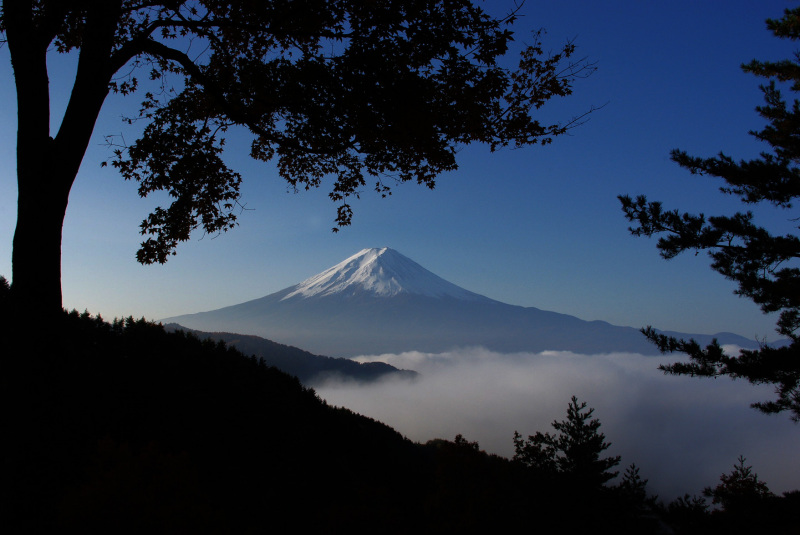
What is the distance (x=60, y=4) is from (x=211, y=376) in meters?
12.9

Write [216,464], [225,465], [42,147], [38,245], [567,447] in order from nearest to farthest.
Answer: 1. [38,245]
2. [42,147]
3. [216,464]
4. [225,465]
5. [567,447]

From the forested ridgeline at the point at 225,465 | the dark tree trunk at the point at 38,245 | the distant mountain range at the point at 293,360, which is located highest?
the dark tree trunk at the point at 38,245

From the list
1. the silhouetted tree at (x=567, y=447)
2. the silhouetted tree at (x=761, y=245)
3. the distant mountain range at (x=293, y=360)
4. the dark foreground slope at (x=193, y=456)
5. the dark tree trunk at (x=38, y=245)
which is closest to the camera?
the dark foreground slope at (x=193, y=456)

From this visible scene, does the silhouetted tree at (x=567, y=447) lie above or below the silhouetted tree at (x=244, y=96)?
below

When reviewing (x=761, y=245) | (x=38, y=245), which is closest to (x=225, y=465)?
(x=38, y=245)

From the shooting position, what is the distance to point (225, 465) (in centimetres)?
1098

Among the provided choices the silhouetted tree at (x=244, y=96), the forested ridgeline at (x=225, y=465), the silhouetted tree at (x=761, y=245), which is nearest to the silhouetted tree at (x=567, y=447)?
the forested ridgeline at (x=225, y=465)

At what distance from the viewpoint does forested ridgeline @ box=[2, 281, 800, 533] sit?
468cm

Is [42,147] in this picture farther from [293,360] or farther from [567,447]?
[293,360]

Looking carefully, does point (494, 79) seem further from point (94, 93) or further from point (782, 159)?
point (782, 159)

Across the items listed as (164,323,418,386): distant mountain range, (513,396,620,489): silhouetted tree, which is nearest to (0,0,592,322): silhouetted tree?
(513,396,620,489): silhouetted tree

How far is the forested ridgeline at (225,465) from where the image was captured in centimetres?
468

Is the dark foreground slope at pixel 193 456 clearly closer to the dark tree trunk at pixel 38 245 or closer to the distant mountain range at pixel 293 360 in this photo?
the dark tree trunk at pixel 38 245

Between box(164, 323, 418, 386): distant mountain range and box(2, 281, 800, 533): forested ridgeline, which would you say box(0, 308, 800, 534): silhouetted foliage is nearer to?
box(2, 281, 800, 533): forested ridgeline
